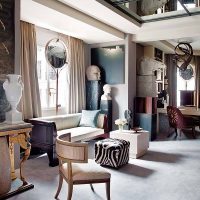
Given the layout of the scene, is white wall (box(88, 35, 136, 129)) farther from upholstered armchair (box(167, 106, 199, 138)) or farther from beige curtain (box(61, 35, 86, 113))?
upholstered armchair (box(167, 106, 199, 138))

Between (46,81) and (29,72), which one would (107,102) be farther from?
(29,72)

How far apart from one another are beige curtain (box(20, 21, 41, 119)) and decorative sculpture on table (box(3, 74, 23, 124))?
158 centimetres

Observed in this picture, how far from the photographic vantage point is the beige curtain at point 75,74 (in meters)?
6.06

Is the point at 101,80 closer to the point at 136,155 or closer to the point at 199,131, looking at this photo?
the point at 136,155

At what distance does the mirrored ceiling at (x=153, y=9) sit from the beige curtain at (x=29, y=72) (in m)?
1.68

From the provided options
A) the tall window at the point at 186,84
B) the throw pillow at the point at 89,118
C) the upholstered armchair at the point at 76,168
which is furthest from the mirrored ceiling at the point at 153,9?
the tall window at the point at 186,84

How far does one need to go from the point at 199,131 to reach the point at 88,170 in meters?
5.88

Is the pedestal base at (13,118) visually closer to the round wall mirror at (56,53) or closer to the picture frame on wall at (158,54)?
the round wall mirror at (56,53)

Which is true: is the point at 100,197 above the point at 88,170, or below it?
below

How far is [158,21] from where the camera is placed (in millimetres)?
5715

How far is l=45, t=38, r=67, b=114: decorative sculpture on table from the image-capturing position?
5.15m

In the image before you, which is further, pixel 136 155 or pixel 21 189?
pixel 136 155

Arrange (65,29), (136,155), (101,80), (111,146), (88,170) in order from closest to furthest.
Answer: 1. (88,170)
2. (111,146)
3. (136,155)
4. (65,29)
5. (101,80)

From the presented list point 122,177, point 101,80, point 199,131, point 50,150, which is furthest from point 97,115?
point 199,131
